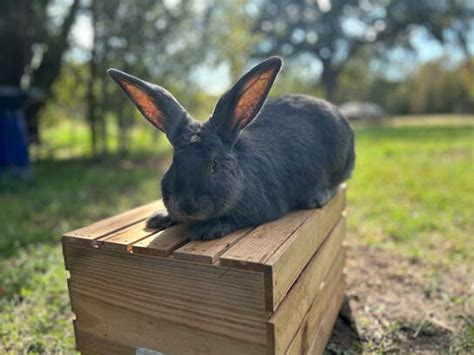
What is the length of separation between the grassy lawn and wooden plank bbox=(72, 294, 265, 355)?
50 centimetres

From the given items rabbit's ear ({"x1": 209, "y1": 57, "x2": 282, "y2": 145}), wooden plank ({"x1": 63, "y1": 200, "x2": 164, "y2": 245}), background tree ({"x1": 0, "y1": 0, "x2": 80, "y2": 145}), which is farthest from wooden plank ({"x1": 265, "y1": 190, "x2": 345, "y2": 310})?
background tree ({"x1": 0, "y1": 0, "x2": 80, "y2": 145})

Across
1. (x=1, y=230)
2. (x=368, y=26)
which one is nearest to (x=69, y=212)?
(x=1, y=230)

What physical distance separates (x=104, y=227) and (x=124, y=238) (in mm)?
270

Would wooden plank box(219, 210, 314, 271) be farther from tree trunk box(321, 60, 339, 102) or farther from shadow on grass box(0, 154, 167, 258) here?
tree trunk box(321, 60, 339, 102)

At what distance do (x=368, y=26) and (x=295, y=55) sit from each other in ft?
12.8

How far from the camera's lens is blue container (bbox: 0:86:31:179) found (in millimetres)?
6418

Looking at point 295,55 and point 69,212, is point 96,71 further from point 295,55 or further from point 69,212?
point 295,55

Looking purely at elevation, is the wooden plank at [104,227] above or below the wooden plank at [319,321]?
above

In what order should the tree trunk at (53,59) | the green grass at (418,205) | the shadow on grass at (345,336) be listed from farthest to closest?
the tree trunk at (53,59) → the green grass at (418,205) → the shadow on grass at (345,336)

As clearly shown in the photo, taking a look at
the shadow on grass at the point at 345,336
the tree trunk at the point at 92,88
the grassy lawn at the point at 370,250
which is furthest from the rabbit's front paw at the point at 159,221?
the tree trunk at the point at 92,88

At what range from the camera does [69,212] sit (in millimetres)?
4883

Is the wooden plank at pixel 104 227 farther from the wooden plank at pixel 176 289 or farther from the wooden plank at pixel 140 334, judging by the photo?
the wooden plank at pixel 140 334

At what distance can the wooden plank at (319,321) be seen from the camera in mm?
1810

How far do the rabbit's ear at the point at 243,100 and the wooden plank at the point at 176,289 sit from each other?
665mm
